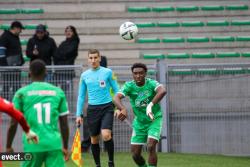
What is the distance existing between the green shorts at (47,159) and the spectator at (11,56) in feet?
31.5

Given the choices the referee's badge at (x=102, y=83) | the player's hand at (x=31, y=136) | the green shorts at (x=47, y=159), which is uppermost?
the referee's badge at (x=102, y=83)

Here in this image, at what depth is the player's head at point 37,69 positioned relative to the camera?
9.59 meters

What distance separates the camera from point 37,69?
963cm

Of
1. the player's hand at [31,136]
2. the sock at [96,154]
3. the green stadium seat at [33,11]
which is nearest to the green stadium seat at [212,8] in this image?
the green stadium seat at [33,11]

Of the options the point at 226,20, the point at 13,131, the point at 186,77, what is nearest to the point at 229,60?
the point at 226,20

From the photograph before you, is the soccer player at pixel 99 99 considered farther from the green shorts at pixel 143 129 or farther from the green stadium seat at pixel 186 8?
the green stadium seat at pixel 186 8

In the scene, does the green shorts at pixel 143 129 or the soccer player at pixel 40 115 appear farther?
the green shorts at pixel 143 129

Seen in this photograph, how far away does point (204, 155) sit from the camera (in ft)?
62.0

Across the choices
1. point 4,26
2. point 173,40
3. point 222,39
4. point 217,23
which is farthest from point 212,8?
point 4,26

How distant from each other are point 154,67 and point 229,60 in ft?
17.3

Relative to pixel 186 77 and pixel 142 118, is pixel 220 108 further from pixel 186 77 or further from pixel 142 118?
pixel 142 118

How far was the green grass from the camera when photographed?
54.3 feet

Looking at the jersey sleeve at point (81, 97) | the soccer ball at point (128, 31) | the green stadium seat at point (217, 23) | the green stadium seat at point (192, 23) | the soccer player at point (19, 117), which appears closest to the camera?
the soccer player at point (19, 117)

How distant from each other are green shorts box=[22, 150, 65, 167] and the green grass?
22.1 ft
